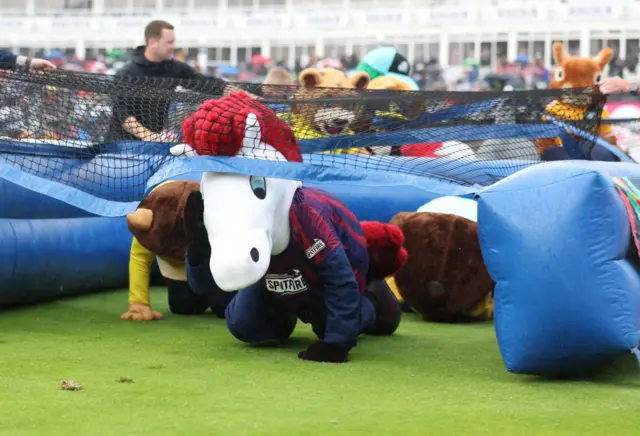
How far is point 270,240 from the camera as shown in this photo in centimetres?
443

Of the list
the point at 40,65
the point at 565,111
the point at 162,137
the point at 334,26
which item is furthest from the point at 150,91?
the point at 334,26

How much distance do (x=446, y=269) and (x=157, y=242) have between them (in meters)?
1.32

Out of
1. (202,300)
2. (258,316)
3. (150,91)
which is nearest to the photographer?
(258,316)

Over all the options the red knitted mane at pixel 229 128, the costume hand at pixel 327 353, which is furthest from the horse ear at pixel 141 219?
the costume hand at pixel 327 353

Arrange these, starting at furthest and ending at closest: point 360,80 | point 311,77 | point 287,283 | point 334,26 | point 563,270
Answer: point 334,26 < point 360,80 < point 311,77 < point 287,283 < point 563,270

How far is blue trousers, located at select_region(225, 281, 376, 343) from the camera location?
15.9 feet

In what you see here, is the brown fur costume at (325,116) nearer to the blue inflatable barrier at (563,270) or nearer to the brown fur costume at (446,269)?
the brown fur costume at (446,269)

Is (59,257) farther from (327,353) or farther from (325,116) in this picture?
(327,353)

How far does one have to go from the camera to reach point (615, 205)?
410 centimetres

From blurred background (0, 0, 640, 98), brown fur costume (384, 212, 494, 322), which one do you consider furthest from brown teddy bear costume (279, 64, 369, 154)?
blurred background (0, 0, 640, 98)

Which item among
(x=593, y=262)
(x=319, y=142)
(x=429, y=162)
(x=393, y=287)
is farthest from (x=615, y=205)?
(x=393, y=287)

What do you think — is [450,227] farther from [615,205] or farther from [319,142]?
[615,205]

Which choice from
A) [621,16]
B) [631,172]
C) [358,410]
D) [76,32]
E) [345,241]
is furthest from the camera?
[76,32]

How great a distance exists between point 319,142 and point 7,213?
1481mm
